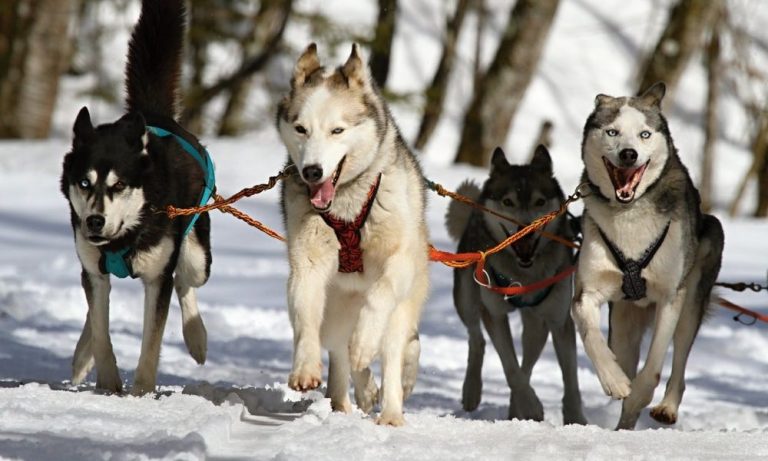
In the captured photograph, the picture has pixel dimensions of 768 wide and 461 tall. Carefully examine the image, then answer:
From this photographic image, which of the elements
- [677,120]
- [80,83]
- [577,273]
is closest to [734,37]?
[677,120]

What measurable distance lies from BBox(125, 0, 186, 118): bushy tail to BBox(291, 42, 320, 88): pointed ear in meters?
1.29

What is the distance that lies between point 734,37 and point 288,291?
15.0 m

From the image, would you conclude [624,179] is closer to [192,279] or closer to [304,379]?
[304,379]

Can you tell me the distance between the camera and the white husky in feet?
14.5

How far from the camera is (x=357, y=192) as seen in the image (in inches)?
183

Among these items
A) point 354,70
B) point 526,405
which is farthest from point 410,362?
point 354,70

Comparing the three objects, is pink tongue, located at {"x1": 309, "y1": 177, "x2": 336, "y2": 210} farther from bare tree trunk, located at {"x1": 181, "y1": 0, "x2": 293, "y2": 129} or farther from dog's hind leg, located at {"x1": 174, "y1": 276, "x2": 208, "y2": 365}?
bare tree trunk, located at {"x1": 181, "y1": 0, "x2": 293, "y2": 129}

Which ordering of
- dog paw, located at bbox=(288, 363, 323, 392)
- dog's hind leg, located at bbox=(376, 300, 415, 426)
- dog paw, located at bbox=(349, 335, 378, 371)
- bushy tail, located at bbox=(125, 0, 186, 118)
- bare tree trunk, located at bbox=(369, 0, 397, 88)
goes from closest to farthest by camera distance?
dog paw, located at bbox=(288, 363, 323, 392) < dog paw, located at bbox=(349, 335, 378, 371) < dog's hind leg, located at bbox=(376, 300, 415, 426) < bushy tail, located at bbox=(125, 0, 186, 118) < bare tree trunk, located at bbox=(369, 0, 397, 88)

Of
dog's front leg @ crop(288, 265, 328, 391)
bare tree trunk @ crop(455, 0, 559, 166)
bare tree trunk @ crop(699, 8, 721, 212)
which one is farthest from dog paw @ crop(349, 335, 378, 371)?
bare tree trunk @ crop(699, 8, 721, 212)

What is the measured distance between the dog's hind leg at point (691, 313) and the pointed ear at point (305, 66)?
1.90 m

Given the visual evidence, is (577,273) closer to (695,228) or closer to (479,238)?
(695,228)

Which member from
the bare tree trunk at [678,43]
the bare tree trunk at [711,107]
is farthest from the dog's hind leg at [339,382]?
the bare tree trunk at [711,107]

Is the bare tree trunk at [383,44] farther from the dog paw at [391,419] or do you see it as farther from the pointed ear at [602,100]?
the dog paw at [391,419]

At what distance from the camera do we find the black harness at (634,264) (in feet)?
16.6
